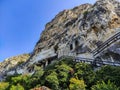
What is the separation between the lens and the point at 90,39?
4828cm

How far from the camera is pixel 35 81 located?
3634cm

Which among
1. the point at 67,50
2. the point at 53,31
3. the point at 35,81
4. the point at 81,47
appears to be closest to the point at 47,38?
the point at 53,31

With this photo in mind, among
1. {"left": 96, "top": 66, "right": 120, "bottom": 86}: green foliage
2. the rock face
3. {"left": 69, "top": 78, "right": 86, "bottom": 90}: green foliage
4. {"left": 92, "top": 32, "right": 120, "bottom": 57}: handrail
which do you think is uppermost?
the rock face

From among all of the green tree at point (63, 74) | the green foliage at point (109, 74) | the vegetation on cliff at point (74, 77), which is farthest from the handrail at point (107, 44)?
the green foliage at point (109, 74)

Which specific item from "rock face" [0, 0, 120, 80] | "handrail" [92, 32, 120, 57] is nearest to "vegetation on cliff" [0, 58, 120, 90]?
"handrail" [92, 32, 120, 57]

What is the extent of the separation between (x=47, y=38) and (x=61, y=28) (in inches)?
154

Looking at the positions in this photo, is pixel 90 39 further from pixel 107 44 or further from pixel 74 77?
pixel 74 77

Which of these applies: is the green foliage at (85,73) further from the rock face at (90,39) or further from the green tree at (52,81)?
the rock face at (90,39)

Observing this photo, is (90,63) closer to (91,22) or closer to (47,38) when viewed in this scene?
(91,22)

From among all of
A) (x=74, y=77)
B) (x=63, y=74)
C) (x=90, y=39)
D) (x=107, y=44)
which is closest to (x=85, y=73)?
(x=74, y=77)

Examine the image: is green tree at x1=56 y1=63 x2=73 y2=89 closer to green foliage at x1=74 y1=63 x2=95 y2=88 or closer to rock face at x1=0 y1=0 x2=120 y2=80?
green foliage at x1=74 y1=63 x2=95 y2=88

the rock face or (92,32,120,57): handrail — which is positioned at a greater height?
the rock face

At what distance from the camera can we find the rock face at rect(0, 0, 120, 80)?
42.2 m

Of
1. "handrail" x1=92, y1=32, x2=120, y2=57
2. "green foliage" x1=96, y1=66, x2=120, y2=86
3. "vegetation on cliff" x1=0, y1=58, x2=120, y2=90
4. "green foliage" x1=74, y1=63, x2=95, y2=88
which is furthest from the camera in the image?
"handrail" x1=92, y1=32, x2=120, y2=57
